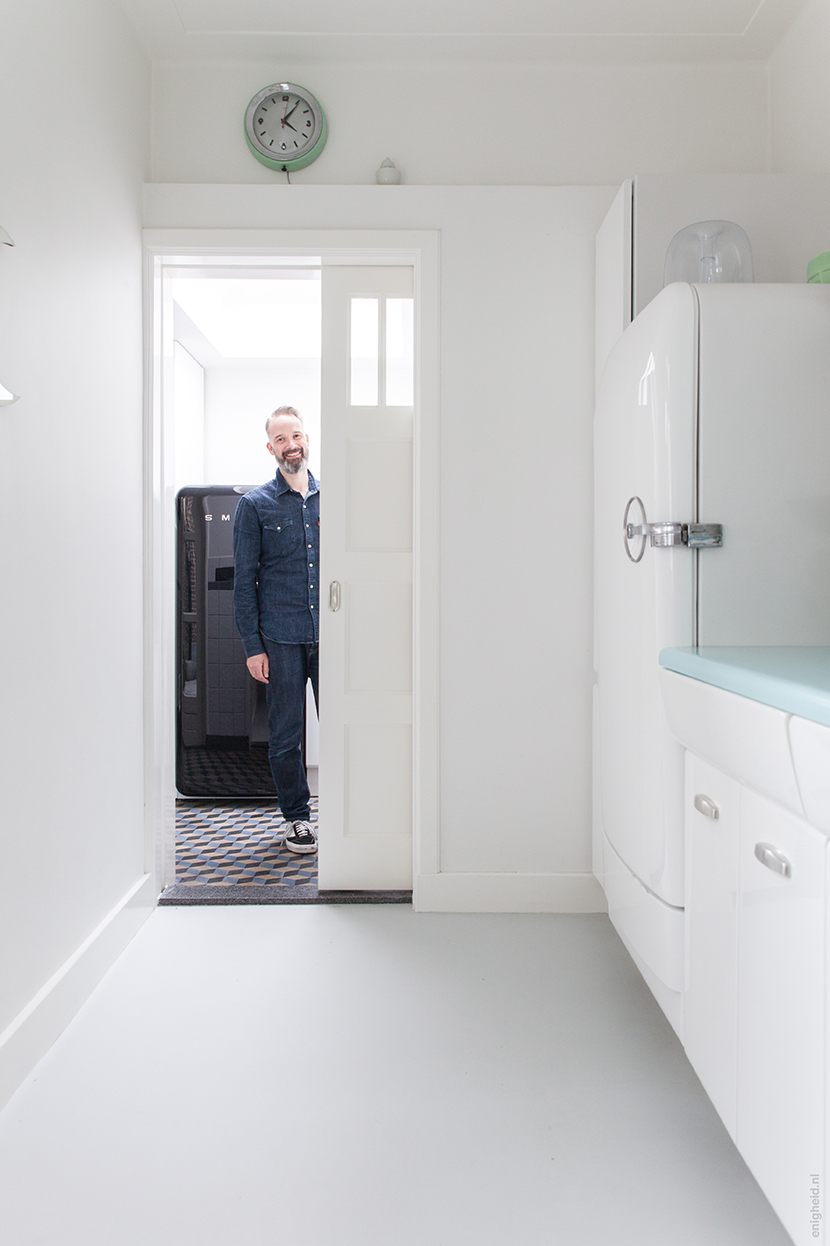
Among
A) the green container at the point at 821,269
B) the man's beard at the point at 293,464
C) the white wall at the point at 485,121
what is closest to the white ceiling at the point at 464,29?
the white wall at the point at 485,121

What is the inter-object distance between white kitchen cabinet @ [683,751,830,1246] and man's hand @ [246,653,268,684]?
1.85 m

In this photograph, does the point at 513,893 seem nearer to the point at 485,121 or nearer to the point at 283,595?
the point at 283,595

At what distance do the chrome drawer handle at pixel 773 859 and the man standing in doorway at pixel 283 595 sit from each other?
199cm

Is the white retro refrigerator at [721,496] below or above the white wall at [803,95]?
below

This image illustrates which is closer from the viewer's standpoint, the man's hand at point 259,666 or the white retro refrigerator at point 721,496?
the white retro refrigerator at point 721,496

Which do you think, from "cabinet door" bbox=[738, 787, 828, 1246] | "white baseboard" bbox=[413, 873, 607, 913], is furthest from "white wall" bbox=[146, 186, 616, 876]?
"cabinet door" bbox=[738, 787, 828, 1246]

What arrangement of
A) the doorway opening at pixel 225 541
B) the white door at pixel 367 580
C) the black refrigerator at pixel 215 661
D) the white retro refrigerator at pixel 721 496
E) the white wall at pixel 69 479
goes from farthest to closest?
the black refrigerator at pixel 215 661 → the doorway opening at pixel 225 541 → the white door at pixel 367 580 → the white wall at pixel 69 479 → the white retro refrigerator at pixel 721 496

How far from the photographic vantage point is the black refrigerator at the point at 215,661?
10.6ft

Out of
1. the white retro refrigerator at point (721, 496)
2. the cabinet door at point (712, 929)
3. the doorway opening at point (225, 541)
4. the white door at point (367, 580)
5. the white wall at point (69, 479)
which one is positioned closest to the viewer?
the cabinet door at point (712, 929)

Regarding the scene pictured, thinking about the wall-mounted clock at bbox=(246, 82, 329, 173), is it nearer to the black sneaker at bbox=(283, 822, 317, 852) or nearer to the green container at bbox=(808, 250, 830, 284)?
the green container at bbox=(808, 250, 830, 284)

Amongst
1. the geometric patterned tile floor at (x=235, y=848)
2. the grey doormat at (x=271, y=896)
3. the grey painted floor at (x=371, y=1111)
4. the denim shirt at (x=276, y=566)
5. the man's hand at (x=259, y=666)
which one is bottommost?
the grey painted floor at (x=371, y=1111)

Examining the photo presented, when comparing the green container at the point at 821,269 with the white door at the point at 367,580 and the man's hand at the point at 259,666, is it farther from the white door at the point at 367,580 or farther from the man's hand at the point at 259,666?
the man's hand at the point at 259,666

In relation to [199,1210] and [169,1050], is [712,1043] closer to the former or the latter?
[199,1210]

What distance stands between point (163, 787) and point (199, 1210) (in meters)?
1.30
